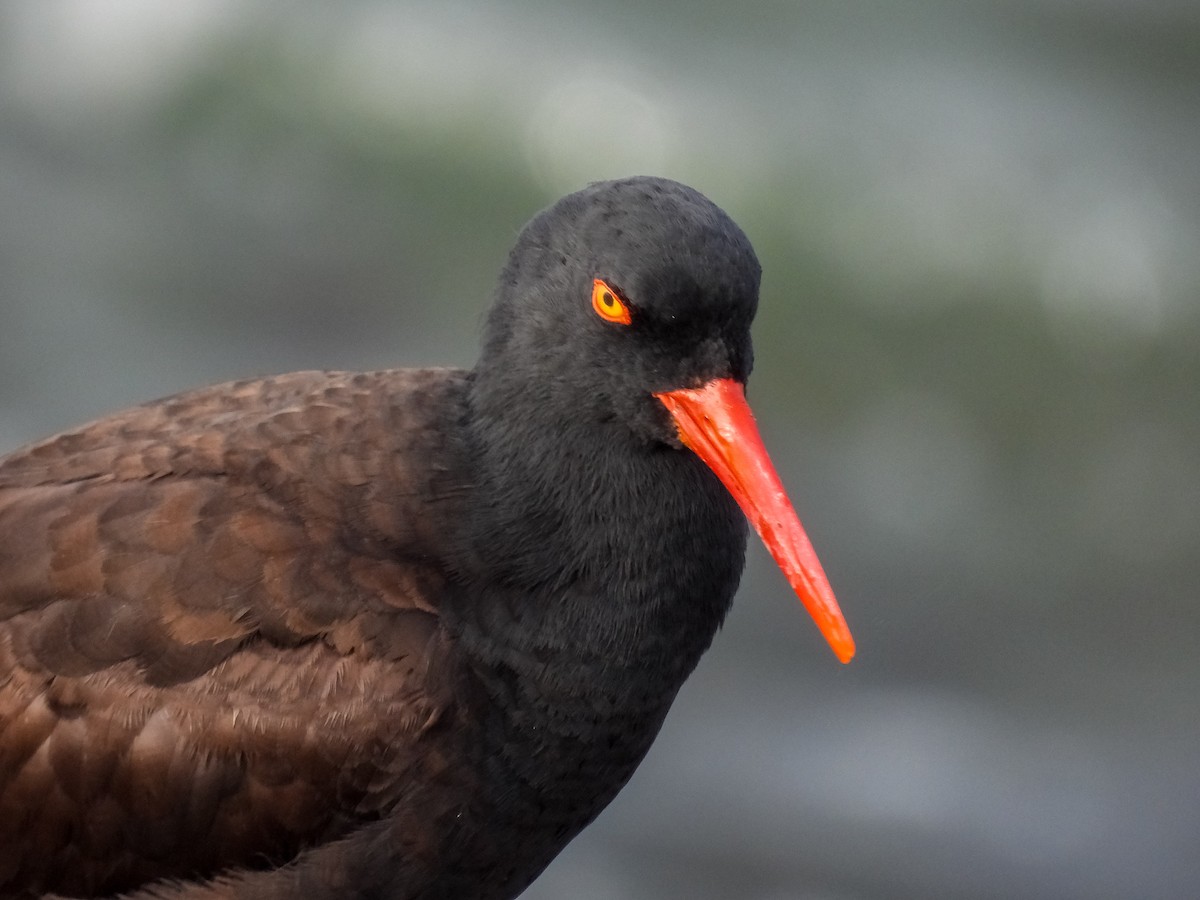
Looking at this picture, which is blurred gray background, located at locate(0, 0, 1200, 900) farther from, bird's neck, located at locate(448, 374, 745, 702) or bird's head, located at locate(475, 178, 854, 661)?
bird's head, located at locate(475, 178, 854, 661)

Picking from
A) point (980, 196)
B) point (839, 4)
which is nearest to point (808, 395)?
point (980, 196)

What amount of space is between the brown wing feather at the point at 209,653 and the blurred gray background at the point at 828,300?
1933 millimetres

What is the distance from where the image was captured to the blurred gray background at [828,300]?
5453 mm

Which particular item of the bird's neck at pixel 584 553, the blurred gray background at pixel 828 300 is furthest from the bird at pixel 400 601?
the blurred gray background at pixel 828 300

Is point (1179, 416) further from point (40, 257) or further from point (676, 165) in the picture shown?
point (40, 257)

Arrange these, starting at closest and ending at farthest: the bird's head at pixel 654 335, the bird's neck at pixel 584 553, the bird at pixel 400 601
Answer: the bird's head at pixel 654 335 → the bird at pixel 400 601 → the bird's neck at pixel 584 553

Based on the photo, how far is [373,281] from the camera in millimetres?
7410

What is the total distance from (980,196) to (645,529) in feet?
16.2

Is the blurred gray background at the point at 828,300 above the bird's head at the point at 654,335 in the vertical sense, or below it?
above

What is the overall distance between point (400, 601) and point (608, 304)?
2.58ft

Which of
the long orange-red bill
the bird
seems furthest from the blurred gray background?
the long orange-red bill

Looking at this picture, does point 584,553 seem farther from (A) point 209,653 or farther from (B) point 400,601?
(A) point 209,653

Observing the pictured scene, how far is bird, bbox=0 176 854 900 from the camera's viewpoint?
3287 mm

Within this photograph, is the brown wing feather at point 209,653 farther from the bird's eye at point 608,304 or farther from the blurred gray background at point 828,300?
the blurred gray background at point 828,300
